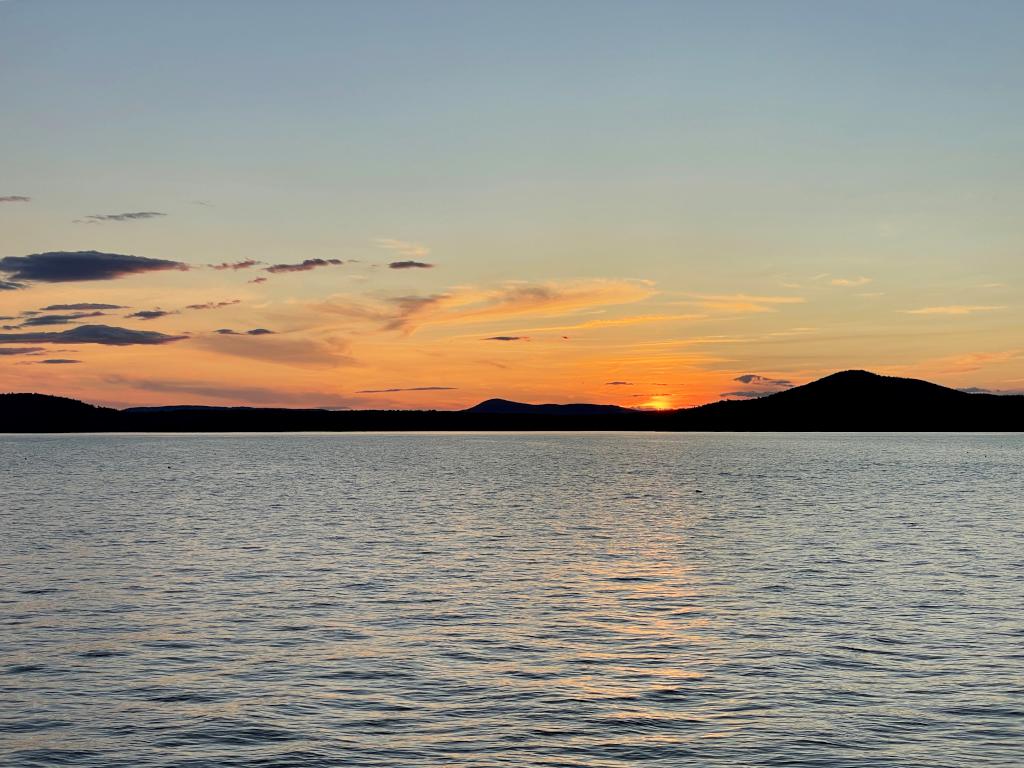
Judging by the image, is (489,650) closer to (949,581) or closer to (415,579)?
(415,579)

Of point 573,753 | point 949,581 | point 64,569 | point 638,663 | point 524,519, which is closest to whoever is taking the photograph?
point 573,753

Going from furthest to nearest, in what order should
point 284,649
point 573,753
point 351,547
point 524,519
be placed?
point 524,519 < point 351,547 < point 284,649 < point 573,753

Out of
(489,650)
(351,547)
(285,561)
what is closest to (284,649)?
(489,650)

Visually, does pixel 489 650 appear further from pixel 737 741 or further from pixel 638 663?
pixel 737 741

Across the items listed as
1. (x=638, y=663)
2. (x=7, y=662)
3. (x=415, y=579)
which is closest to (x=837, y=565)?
(x=415, y=579)

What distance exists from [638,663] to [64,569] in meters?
31.6

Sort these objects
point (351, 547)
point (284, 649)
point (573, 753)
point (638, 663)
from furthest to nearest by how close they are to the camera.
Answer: point (351, 547), point (284, 649), point (638, 663), point (573, 753)

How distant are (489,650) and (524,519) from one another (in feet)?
146

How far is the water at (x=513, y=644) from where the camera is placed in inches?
846

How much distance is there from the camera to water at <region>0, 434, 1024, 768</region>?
2148cm

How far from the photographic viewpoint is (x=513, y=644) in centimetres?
3053

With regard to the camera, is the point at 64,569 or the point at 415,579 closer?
the point at 415,579

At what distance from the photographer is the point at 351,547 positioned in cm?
5669

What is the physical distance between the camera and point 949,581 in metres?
43.2
